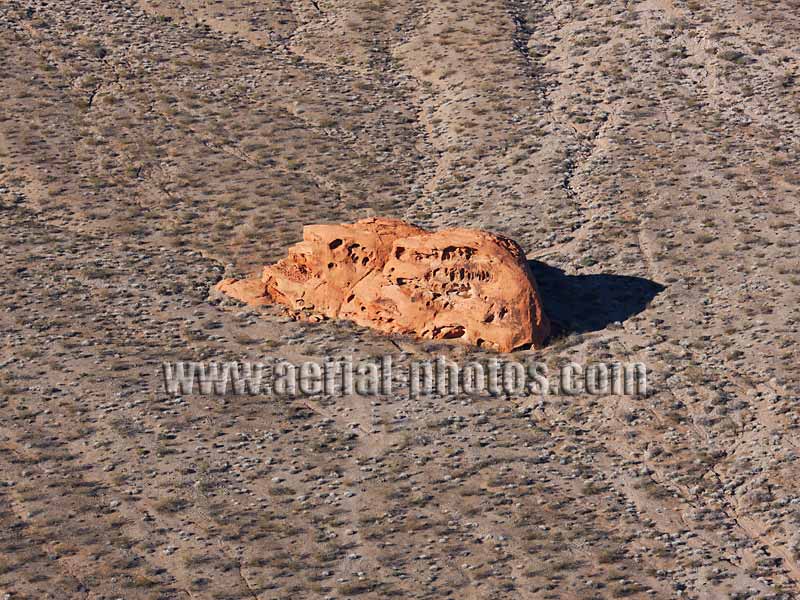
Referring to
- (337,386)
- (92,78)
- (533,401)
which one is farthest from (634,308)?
(92,78)

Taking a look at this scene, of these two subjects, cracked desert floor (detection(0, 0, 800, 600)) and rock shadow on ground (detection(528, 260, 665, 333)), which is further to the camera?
rock shadow on ground (detection(528, 260, 665, 333))

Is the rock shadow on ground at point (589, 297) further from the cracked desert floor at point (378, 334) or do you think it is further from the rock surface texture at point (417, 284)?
the rock surface texture at point (417, 284)

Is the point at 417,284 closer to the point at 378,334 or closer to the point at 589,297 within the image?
the point at 378,334

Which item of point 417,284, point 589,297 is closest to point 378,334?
point 417,284

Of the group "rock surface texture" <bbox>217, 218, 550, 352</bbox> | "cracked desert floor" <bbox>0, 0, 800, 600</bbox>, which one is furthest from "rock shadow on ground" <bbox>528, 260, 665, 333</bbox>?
"rock surface texture" <bbox>217, 218, 550, 352</bbox>

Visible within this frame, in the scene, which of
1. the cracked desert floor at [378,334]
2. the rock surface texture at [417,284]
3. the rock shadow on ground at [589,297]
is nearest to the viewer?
the cracked desert floor at [378,334]

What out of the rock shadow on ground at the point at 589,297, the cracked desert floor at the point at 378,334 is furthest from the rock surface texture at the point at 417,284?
the rock shadow on ground at the point at 589,297

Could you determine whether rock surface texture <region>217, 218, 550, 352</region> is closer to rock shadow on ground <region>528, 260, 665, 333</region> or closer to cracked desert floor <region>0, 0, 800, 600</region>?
cracked desert floor <region>0, 0, 800, 600</region>
